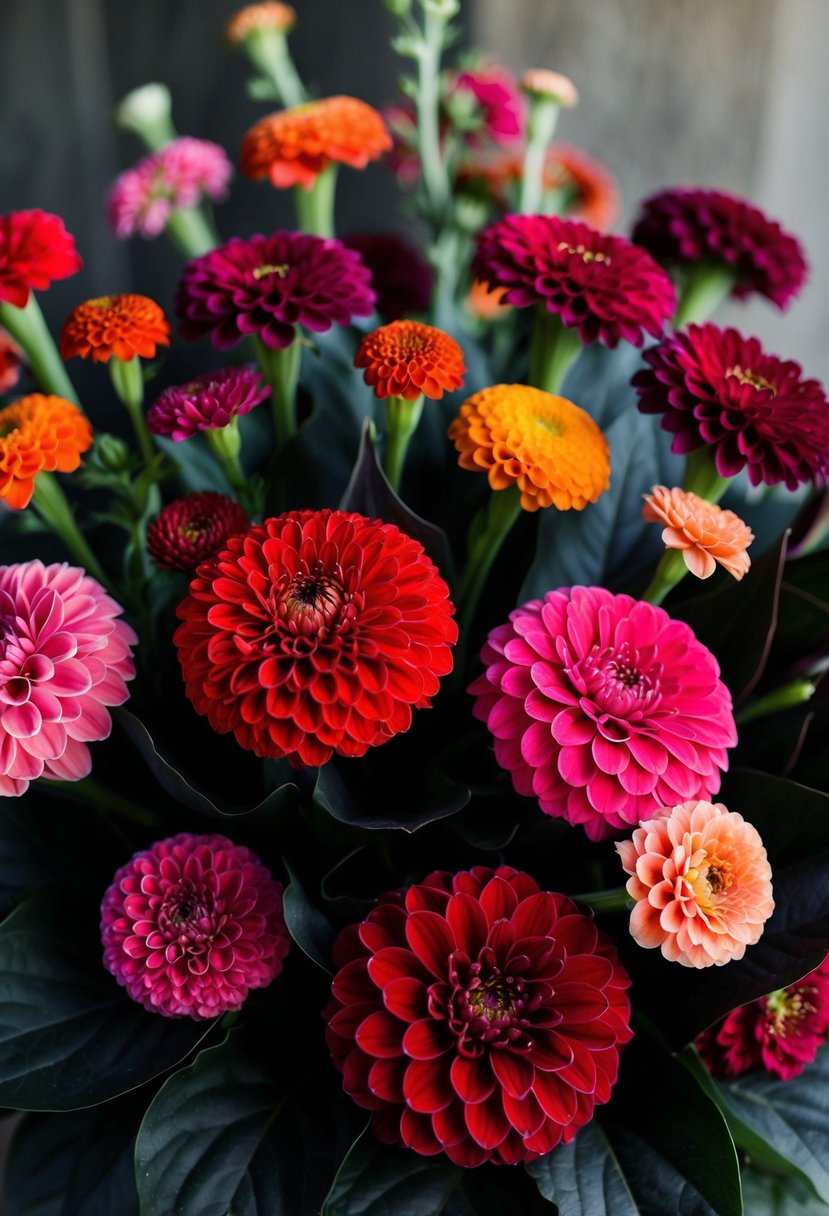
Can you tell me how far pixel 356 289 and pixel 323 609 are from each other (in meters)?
0.16

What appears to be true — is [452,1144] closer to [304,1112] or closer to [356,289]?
[304,1112]

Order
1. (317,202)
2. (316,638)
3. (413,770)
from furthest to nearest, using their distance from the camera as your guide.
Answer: (317,202)
(413,770)
(316,638)

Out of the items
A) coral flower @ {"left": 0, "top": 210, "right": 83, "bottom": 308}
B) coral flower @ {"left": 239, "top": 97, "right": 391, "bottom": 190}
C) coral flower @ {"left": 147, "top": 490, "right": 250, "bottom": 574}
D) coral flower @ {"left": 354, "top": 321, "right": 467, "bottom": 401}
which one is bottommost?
coral flower @ {"left": 147, "top": 490, "right": 250, "bottom": 574}

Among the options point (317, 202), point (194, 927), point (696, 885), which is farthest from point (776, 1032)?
point (317, 202)

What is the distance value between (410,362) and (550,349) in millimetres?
97

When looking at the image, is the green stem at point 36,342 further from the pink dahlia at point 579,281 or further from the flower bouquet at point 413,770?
the pink dahlia at point 579,281

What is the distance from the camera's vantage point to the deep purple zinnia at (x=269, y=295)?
40 centimetres

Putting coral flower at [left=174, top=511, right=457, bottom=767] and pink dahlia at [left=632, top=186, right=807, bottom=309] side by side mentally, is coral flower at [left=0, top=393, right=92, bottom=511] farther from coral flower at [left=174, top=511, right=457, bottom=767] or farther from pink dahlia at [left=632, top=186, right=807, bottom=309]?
pink dahlia at [left=632, top=186, right=807, bottom=309]

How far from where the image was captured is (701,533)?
1.16ft

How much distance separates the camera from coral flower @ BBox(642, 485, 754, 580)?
35cm

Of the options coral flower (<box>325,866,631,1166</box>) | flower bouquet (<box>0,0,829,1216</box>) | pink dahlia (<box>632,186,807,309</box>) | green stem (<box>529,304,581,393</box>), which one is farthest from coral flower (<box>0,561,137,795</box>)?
pink dahlia (<box>632,186,807,309</box>)

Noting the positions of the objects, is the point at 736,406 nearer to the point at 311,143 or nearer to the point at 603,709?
the point at 603,709

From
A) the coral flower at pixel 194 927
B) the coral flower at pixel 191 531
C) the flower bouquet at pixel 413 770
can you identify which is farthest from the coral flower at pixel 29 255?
the coral flower at pixel 194 927

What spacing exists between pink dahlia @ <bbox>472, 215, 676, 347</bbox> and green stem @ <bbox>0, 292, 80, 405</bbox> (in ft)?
0.68
